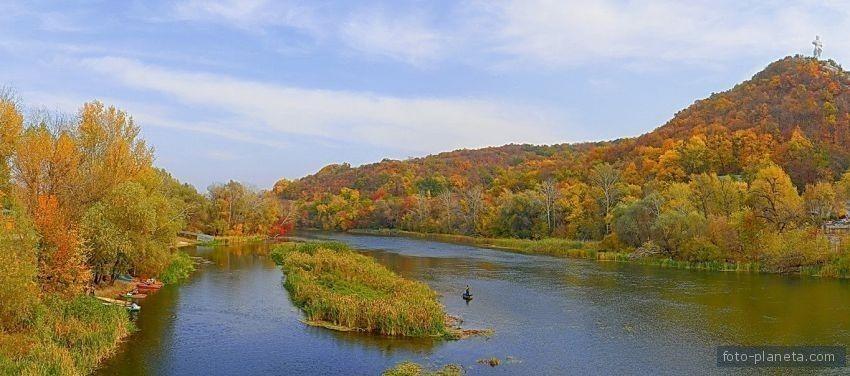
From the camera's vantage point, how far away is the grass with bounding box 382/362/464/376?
19839 millimetres

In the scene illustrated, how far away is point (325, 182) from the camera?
608 ft

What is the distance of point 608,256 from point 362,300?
3851cm

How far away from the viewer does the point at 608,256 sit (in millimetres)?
61281

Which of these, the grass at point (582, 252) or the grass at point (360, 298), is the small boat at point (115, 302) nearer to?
the grass at point (360, 298)

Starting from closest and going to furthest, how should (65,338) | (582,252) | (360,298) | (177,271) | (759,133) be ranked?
(65,338) < (360,298) < (177,271) < (582,252) < (759,133)

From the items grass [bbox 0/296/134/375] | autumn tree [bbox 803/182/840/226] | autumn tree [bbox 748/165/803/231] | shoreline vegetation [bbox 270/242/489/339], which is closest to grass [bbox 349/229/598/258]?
autumn tree [bbox 748/165/803/231]

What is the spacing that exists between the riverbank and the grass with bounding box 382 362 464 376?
3796 cm

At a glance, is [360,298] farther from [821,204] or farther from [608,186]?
[608,186]

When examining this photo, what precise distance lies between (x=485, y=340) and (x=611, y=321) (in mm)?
7908

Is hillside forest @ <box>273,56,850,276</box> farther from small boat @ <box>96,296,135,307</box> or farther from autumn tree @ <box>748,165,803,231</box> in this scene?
small boat @ <box>96,296,135,307</box>

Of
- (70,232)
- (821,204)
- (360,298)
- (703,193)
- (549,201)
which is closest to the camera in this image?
(70,232)

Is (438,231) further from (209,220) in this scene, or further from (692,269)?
(692,269)

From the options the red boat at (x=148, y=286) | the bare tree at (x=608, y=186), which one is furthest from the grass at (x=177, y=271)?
the bare tree at (x=608, y=186)

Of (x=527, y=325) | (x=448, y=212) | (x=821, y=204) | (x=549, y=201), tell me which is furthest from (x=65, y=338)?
(x=448, y=212)
